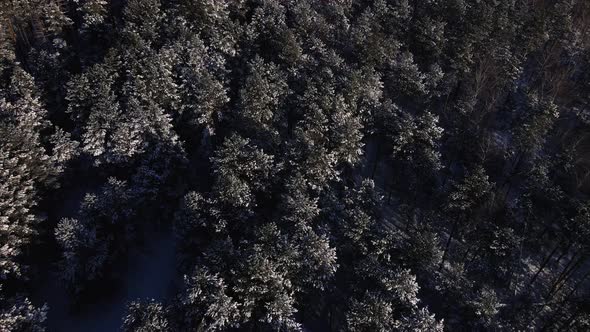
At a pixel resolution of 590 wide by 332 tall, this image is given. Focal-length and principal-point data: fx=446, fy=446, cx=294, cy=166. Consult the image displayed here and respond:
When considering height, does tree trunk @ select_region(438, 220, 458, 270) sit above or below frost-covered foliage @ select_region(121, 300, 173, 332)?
above

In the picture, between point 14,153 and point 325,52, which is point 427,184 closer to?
point 325,52

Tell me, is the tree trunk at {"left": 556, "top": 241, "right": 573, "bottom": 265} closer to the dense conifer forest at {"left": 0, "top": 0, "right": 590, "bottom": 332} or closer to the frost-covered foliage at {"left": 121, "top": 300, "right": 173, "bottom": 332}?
the dense conifer forest at {"left": 0, "top": 0, "right": 590, "bottom": 332}

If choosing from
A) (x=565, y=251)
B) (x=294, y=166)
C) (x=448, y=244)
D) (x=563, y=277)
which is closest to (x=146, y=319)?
(x=294, y=166)

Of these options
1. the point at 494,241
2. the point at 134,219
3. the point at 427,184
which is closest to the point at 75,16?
the point at 134,219

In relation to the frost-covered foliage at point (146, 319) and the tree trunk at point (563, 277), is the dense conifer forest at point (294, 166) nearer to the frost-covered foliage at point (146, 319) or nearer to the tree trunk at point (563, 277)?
the frost-covered foliage at point (146, 319)

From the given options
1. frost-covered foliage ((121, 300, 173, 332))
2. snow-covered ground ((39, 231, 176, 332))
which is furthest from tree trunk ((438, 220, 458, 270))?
frost-covered foliage ((121, 300, 173, 332))

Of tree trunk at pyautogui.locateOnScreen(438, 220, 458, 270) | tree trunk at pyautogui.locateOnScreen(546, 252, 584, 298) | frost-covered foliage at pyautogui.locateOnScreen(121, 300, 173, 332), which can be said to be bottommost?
tree trunk at pyautogui.locateOnScreen(546, 252, 584, 298)

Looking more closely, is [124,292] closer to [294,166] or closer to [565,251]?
[294,166]

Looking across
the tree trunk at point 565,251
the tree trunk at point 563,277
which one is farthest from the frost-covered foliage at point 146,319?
the tree trunk at point 565,251
